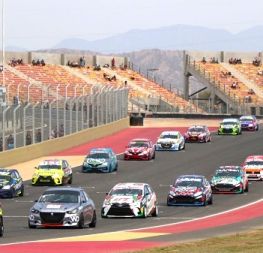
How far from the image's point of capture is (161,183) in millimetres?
59344

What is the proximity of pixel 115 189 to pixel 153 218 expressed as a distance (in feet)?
5.50

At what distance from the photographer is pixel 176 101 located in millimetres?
126750

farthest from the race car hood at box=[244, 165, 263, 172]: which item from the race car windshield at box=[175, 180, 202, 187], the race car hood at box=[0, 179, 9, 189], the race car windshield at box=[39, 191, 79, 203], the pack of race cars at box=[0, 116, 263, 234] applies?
the race car windshield at box=[39, 191, 79, 203]

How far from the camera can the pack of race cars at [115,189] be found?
35.8 metres

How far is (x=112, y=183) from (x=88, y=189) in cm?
331

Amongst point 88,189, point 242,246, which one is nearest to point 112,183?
point 88,189

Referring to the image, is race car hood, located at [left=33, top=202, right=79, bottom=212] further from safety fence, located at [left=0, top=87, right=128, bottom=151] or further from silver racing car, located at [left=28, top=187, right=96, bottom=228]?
safety fence, located at [left=0, top=87, right=128, bottom=151]

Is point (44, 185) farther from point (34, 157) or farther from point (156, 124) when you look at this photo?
point (156, 124)

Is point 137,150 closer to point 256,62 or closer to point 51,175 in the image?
point 51,175

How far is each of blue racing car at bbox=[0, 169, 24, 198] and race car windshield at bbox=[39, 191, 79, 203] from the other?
1341cm

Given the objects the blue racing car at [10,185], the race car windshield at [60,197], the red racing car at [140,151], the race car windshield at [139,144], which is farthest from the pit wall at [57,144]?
the race car windshield at [60,197]

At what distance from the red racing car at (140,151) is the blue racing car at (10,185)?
68.2ft

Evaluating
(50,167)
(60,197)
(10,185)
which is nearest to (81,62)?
(50,167)

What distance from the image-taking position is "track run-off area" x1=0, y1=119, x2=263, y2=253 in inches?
1237
